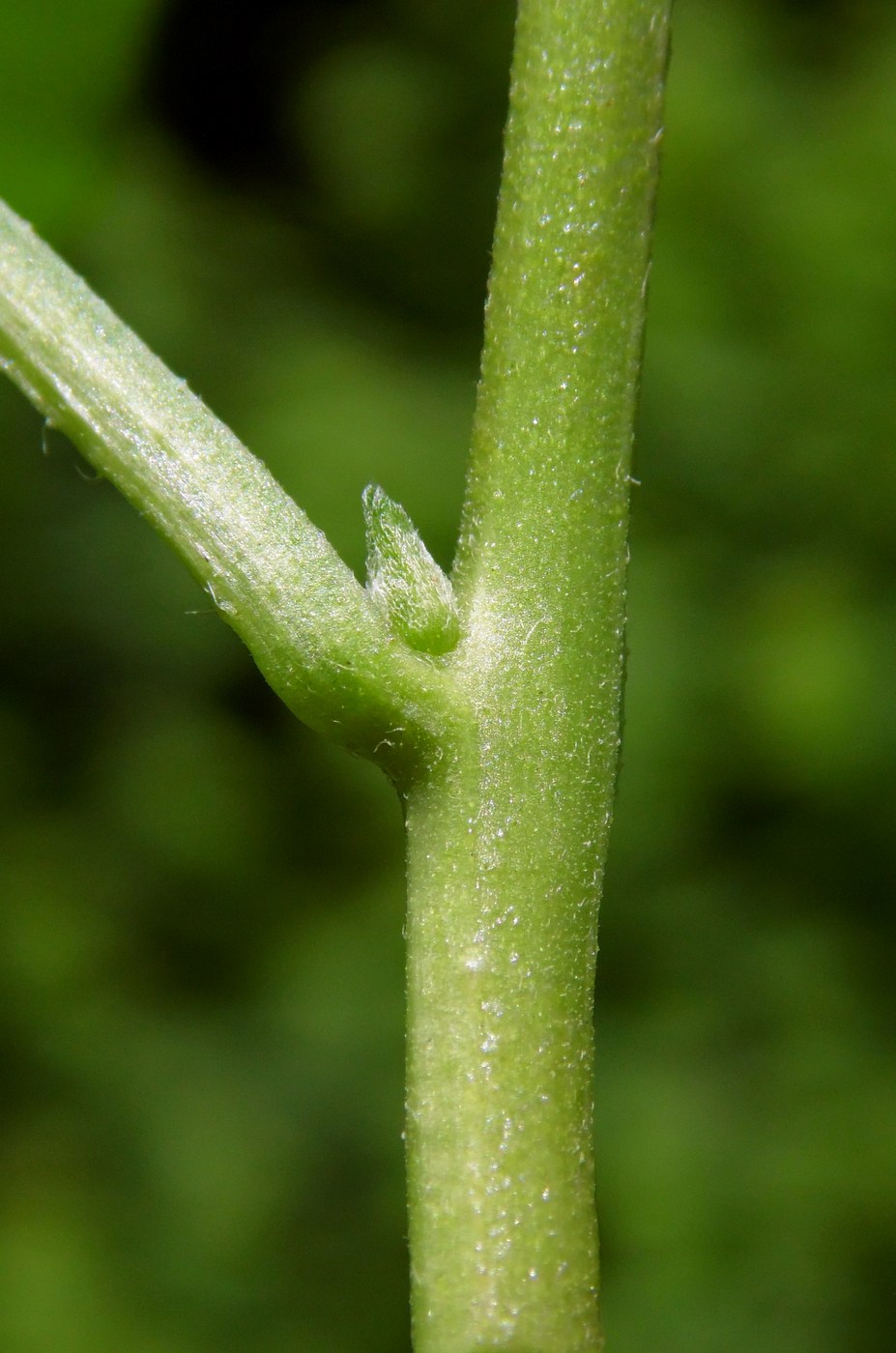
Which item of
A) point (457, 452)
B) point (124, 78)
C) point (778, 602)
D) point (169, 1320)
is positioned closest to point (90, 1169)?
point (169, 1320)

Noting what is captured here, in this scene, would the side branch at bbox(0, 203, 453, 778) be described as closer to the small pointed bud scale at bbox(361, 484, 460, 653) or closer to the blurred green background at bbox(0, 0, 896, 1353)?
the small pointed bud scale at bbox(361, 484, 460, 653)

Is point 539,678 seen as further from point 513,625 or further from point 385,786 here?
point 385,786

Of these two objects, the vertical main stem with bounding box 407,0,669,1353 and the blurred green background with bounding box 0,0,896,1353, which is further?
the blurred green background with bounding box 0,0,896,1353

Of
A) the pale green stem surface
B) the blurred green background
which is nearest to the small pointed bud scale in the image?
the pale green stem surface

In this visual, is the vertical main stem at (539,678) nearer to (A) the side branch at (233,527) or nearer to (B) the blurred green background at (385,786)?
(A) the side branch at (233,527)

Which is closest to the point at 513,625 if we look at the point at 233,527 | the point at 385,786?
the point at 233,527

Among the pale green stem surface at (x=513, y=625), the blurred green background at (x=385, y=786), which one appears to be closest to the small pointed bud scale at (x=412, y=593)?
the pale green stem surface at (x=513, y=625)
